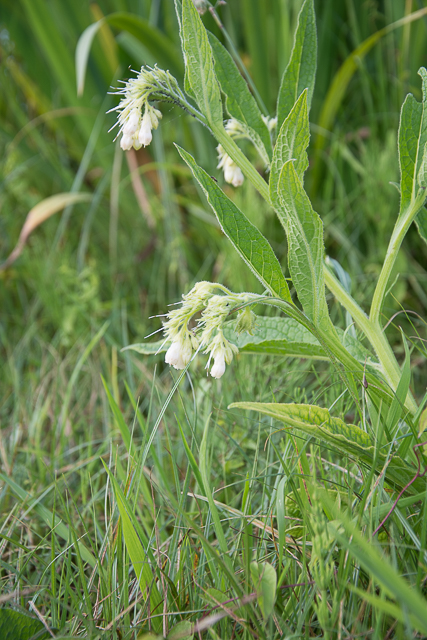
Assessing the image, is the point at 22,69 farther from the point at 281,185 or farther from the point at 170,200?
the point at 281,185

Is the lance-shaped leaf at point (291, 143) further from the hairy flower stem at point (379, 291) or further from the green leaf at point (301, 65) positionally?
the green leaf at point (301, 65)

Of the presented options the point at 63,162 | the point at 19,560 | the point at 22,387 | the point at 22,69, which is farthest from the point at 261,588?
the point at 22,69

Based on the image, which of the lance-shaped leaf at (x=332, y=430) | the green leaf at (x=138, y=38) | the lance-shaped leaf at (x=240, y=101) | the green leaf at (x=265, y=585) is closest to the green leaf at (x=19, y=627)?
the green leaf at (x=265, y=585)

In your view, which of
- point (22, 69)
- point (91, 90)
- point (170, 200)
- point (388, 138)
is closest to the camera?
point (388, 138)

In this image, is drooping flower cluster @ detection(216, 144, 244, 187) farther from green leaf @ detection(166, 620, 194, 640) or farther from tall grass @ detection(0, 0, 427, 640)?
green leaf @ detection(166, 620, 194, 640)

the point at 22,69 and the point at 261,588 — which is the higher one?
the point at 22,69

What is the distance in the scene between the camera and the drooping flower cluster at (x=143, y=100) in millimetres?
703

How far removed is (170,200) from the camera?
206 centimetres

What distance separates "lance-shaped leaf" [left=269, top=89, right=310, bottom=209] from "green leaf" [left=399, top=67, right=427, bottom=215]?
187 mm

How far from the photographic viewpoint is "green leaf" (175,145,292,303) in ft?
2.13

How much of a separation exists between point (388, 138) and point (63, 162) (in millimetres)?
1705

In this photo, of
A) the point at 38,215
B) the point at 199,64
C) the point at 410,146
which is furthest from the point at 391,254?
the point at 38,215

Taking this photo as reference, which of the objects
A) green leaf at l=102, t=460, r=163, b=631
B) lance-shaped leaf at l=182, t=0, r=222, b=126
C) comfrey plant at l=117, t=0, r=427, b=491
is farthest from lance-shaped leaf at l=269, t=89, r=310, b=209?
green leaf at l=102, t=460, r=163, b=631

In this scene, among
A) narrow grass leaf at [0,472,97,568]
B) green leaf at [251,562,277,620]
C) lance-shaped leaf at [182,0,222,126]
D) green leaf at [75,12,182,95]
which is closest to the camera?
green leaf at [251,562,277,620]
